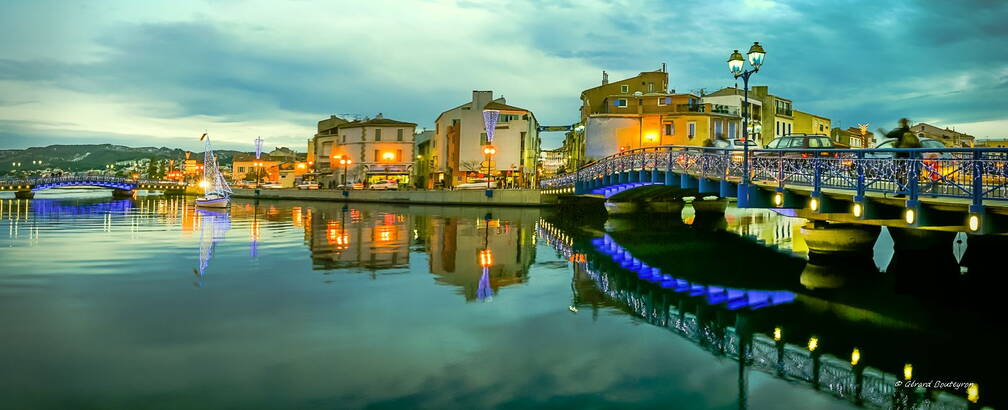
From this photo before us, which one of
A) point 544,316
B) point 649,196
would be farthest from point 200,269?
point 649,196

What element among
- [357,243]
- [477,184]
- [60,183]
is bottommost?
[357,243]

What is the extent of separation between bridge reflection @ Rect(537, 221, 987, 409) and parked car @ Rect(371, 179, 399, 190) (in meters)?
65.5

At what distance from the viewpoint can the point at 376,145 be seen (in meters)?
95.4

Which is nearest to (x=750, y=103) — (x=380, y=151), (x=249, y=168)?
(x=380, y=151)

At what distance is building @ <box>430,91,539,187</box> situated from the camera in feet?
272

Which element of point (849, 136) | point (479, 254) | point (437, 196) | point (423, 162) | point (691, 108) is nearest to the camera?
point (479, 254)

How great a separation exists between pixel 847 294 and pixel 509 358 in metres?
11.4

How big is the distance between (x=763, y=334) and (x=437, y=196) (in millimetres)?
59353

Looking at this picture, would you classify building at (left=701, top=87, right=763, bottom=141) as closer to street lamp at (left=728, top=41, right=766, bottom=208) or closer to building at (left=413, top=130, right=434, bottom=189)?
building at (left=413, top=130, right=434, bottom=189)

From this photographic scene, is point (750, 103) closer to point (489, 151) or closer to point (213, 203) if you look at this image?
point (489, 151)

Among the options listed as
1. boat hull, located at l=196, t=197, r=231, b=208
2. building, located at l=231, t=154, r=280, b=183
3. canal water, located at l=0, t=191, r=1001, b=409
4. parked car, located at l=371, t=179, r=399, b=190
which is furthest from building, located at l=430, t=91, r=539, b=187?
building, located at l=231, t=154, r=280, b=183

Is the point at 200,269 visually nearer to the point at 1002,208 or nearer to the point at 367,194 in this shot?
the point at 1002,208

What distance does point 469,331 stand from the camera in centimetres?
1354

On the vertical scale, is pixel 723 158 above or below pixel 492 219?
above
